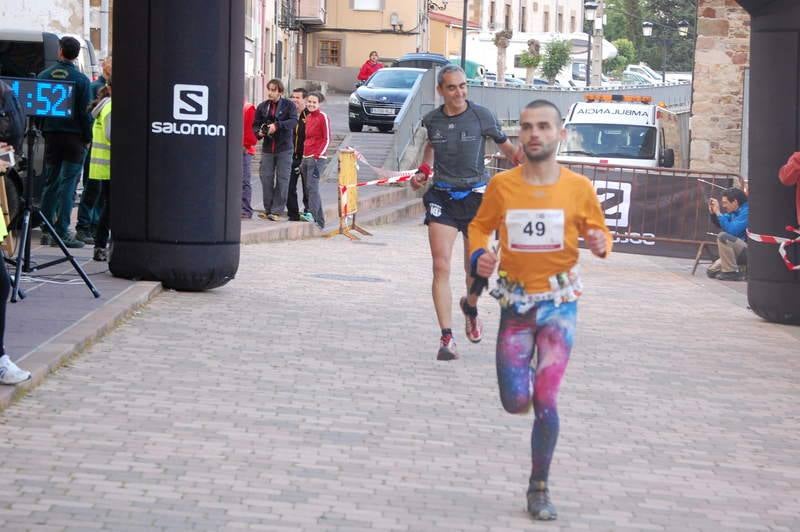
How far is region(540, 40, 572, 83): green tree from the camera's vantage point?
2749 inches

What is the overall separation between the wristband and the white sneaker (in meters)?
3.54

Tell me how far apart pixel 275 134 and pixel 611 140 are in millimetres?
10686

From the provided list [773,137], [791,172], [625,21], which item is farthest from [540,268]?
[625,21]

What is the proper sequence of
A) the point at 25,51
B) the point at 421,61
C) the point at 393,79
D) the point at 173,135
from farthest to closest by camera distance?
1. the point at 421,61
2. the point at 393,79
3. the point at 25,51
4. the point at 173,135

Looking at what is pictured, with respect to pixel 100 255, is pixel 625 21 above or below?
above

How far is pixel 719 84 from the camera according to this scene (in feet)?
95.6

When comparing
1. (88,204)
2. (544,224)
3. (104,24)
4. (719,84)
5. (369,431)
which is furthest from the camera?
(104,24)

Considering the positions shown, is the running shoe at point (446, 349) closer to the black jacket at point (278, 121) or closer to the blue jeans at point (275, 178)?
the black jacket at point (278, 121)

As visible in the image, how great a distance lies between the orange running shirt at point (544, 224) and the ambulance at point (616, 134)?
22.6 metres

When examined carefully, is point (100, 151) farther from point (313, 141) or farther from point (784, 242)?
point (313, 141)

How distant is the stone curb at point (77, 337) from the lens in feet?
27.5

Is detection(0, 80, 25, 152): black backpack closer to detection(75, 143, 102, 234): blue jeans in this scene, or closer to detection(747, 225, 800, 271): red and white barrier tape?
detection(75, 143, 102, 234): blue jeans

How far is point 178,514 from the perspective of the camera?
20.2 feet

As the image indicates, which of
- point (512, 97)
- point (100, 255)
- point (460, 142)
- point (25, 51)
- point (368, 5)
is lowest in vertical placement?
point (100, 255)
